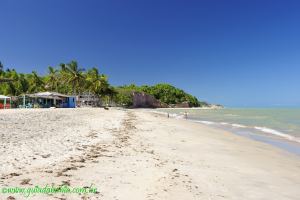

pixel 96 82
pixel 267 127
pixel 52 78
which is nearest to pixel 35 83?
pixel 52 78

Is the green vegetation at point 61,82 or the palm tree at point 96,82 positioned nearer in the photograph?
the green vegetation at point 61,82

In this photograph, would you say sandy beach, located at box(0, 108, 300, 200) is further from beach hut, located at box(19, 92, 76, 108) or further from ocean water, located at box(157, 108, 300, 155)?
beach hut, located at box(19, 92, 76, 108)

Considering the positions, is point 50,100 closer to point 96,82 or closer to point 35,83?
point 35,83

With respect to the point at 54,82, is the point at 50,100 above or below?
below

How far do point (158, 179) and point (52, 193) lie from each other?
2.00m

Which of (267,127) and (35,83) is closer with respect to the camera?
(267,127)

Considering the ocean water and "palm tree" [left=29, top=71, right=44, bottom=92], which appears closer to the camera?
the ocean water

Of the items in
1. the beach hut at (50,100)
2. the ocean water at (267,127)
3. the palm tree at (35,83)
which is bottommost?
the ocean water at (267,127)

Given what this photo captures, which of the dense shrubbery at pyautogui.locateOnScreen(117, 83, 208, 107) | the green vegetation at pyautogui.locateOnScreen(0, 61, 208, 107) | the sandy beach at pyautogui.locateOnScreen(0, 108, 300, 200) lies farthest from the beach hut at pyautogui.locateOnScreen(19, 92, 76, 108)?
the dense shrubbery at pyautogui.locateOnScreen(117, 83, 208, 107)

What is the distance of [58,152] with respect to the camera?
287 inches

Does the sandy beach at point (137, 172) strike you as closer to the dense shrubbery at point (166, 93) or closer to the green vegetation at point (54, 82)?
the green vegetation at point (54, 82)

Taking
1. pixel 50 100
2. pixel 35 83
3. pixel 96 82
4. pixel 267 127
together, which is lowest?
pixel 267 127

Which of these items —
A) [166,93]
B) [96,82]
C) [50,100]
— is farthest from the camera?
[166,93]

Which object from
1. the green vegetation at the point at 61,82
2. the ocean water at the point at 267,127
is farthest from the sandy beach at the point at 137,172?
the green vegetation at the point at 61,82
